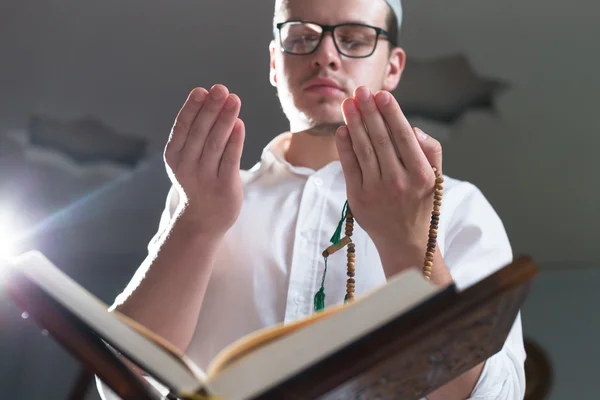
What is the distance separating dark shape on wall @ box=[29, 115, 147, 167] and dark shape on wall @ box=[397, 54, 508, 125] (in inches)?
49.0

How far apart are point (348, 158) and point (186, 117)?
0.84 feet

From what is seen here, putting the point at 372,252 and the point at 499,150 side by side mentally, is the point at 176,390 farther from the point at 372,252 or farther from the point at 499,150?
the point at 499,150

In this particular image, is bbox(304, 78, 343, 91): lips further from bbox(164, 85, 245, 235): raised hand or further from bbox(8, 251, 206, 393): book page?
bbox(8, 251, 206, 393): book page

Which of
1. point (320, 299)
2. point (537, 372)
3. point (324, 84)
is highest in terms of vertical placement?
point (324, 84)

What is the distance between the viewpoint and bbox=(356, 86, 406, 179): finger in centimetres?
99

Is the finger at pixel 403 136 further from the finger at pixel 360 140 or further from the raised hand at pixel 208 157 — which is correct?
the raised hand at pixel 208 157

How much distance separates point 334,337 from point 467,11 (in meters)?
2.25

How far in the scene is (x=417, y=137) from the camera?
996mm

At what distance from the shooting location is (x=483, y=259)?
1.12m

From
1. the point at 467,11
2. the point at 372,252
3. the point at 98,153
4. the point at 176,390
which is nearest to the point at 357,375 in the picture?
the point at 176,390

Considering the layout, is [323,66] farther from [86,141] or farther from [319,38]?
[86,141]

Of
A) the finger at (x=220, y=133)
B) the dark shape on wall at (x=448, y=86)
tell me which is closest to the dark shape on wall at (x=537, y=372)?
the dark shape on wall at (x=448, y=86)

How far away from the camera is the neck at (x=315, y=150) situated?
138 cm

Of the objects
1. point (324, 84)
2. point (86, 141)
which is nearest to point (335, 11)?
point (324, 84)
